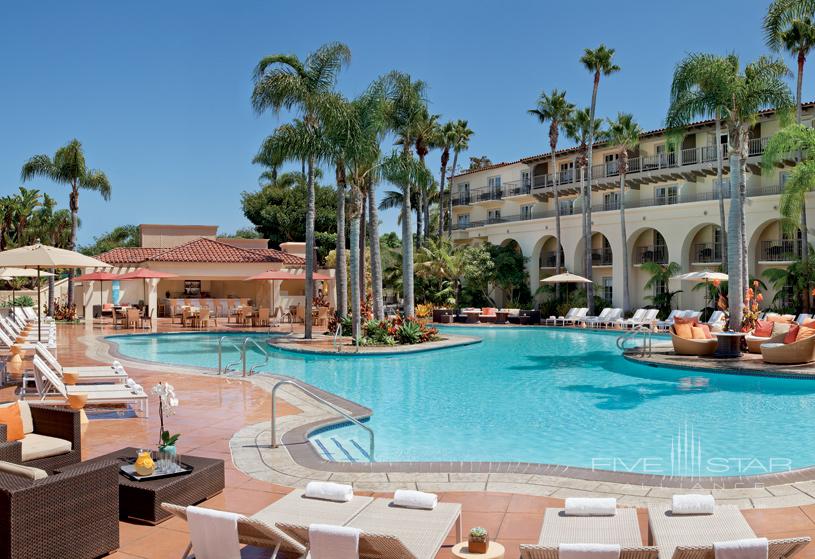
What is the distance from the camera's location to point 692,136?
32938 mm

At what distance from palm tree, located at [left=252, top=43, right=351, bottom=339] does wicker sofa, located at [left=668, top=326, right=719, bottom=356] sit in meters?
11.7

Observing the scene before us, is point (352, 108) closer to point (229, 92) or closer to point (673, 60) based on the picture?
point (673, 60)

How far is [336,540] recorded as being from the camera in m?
3.45

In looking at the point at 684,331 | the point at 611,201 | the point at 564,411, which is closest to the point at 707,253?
the point at 611,201

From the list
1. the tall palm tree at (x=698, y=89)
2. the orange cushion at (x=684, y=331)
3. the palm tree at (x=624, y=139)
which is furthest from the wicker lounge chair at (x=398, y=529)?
the palm tree at (x=624, y=139)

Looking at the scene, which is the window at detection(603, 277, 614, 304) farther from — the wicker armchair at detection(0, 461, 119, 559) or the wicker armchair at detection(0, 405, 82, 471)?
the wicker armchair at detection(0, 461, 119, 559)

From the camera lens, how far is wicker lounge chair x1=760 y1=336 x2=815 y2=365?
14.6m

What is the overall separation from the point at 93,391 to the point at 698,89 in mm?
16074

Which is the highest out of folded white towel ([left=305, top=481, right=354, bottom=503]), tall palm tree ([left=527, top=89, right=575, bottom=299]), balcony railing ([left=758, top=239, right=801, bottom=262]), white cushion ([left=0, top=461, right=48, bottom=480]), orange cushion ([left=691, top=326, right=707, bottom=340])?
tall palm tree ([left=527, top=89, right=575, bottom=299])

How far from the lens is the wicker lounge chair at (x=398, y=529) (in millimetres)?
3521

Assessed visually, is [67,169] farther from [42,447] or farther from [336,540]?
[336,540]

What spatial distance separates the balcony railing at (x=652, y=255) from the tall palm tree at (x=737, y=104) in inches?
628

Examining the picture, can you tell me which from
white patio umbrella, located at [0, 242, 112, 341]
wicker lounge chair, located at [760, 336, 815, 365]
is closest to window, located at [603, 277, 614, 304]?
wicker lounge chair, located at [760, 336, 815, 365]

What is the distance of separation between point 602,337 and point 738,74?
10.4 metres
